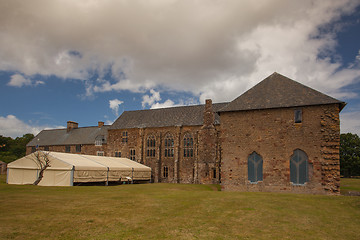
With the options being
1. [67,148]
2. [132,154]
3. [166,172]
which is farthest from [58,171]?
[67,148]

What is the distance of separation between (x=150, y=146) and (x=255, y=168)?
974 inches

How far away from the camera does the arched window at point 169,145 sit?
146 feet

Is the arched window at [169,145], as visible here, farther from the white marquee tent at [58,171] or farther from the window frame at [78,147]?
the window frame at [78,147]

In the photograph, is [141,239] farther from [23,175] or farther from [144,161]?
[144,161]

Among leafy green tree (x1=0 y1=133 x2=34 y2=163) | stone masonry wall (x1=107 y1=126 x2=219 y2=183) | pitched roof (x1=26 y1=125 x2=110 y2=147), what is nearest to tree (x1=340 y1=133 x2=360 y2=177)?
stone masonry wall (x1=107 y1=126 x2=219 y2=183)

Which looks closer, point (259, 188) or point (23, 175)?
point (259, 188)

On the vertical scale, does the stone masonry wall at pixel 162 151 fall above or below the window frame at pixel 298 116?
below

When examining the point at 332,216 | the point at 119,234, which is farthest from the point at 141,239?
the point at 332,216

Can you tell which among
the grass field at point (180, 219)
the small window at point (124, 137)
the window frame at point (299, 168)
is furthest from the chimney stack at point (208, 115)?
the grass field at point (180, 219)

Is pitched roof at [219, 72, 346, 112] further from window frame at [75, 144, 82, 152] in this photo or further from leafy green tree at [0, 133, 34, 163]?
leafy green tree at [0, 133, 34, 163]

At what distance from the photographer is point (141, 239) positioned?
30.5 ft

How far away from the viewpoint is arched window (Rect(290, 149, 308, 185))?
2312 cm

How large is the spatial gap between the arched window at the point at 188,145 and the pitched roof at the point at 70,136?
19133 mm

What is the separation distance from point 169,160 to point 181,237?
3486cm
